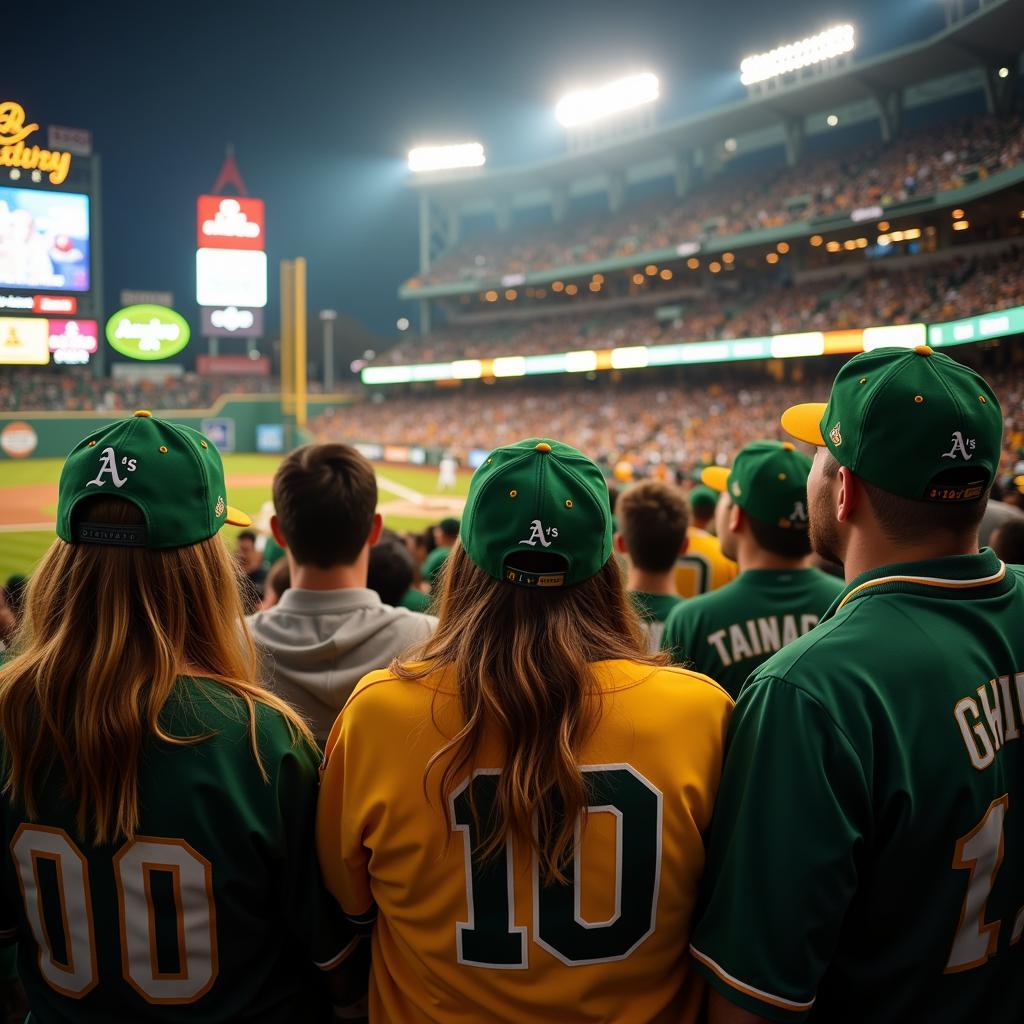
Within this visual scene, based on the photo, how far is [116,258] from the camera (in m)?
63.5

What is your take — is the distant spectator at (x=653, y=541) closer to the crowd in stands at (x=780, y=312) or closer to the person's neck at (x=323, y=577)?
the person's neck at (x=323, y=577)

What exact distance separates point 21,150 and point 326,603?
405 inches

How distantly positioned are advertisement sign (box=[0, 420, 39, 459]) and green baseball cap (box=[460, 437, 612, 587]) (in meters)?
31.8

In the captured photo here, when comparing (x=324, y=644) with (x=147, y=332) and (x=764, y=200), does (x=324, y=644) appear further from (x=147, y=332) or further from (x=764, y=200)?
(x=764, y=200)

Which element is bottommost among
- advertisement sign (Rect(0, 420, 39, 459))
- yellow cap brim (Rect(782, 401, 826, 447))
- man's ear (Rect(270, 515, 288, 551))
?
man's ear (Rect(270, 515, 288, 551))

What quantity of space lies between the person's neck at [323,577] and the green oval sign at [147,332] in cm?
624

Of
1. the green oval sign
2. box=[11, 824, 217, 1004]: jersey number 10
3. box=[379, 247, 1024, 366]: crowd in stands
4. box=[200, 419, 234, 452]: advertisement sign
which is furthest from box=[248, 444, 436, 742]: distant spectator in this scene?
box=[200, 419, 234, 452]: advertisement sign

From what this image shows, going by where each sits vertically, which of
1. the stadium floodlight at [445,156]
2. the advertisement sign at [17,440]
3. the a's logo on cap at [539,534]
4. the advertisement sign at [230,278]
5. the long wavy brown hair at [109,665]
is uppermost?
the stadium floodlight at [445,156]

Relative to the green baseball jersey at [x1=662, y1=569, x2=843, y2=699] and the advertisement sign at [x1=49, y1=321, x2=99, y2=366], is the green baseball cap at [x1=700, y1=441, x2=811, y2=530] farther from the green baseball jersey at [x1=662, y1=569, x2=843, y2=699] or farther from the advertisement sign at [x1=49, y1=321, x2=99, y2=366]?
the advertisement sign at [x1=49, y1=321, x2=99, y2=366]

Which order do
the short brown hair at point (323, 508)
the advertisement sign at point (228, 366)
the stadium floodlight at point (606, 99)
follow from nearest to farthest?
the short brown hair at point (323, 508) → the stadium floodlight at point (606, 99) → the advertisement sign at point (228, 366)

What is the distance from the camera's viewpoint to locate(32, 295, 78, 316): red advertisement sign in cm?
1000

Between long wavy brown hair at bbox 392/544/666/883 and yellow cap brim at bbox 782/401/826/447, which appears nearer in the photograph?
long wavy brown hair at bbox 392/544/666/883

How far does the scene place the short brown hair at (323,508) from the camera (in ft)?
9.87

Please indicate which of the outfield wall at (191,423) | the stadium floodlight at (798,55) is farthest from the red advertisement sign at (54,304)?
the stadium floodlight at (798,55)
